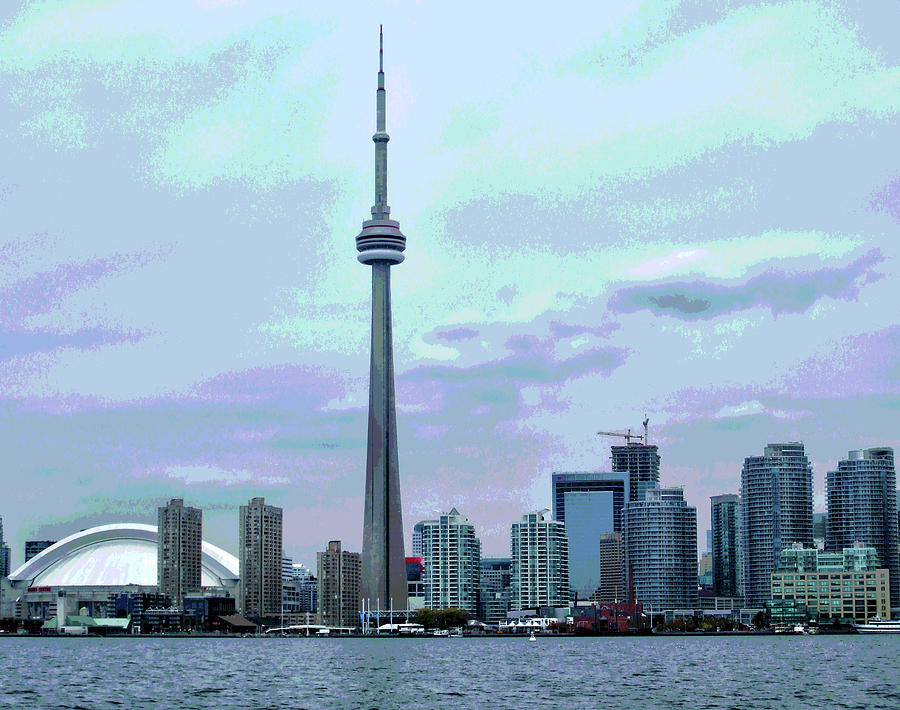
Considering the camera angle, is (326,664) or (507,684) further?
(326,664)

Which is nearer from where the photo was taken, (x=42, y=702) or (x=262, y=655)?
(x=42, y=702)

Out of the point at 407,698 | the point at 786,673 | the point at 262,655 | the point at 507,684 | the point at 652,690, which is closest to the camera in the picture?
the point at 407,698

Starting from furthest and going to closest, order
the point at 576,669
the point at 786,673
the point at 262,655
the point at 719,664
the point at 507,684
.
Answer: the point at 262,655 < the point at 719,664 < the point at 576,669 < the point at 786,673 < the point at 507,684

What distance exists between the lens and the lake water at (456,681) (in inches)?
3880

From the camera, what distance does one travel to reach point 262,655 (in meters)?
186

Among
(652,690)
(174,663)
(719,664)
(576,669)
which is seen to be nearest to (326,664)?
(174,663)

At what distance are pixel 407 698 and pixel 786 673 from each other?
4666 centimetres

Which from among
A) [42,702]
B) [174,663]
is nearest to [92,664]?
[174,663]

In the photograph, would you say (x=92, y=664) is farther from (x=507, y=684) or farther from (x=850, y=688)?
(x=850, y=688)

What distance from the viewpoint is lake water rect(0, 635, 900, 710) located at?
98.6m

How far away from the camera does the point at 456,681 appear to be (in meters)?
122

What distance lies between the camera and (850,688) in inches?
4414

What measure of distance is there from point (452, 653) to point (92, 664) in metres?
51.7

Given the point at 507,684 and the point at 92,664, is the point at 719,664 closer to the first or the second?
the point at 507,684
